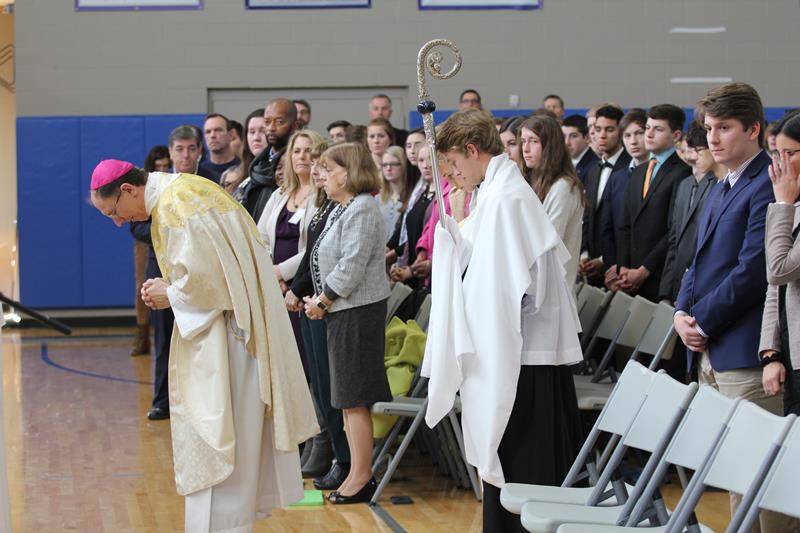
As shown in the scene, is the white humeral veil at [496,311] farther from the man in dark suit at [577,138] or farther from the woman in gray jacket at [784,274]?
the man in dark suit at [577,138]

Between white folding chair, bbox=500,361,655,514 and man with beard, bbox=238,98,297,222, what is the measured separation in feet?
9.60

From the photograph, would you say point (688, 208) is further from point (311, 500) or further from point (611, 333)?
point (311, 500)

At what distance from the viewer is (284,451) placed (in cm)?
384

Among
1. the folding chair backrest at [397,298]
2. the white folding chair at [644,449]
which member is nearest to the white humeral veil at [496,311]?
the white folding chair at [644,449]

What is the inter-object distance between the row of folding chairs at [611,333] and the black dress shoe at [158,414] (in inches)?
105

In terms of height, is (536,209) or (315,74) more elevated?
(315,74)

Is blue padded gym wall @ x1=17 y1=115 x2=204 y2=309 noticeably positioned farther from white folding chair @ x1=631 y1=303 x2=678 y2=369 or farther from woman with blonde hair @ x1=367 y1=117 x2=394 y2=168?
white folding chair @ x1=631 y1=303 x2=678 y2=369

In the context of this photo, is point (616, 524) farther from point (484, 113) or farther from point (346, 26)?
point (346, 26)

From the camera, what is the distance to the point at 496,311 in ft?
11.1

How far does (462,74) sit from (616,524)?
8.52 meters

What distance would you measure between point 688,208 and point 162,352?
3.28 metres

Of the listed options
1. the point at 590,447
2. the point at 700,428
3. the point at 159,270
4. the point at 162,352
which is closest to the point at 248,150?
the point at 159,270

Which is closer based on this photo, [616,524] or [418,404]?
[616,524]

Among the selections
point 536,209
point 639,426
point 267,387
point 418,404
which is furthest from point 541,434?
point 418,404
